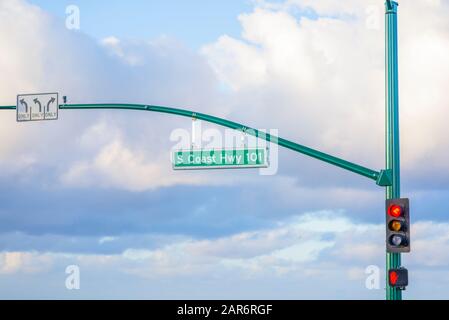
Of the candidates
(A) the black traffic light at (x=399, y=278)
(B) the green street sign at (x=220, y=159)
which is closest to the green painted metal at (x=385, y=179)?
(A) the black traffic light at (x=399, y=278)

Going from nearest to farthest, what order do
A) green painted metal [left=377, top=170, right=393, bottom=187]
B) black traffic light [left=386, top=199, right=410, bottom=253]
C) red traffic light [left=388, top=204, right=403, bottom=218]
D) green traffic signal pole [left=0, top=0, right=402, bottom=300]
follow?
black traffic light [left=386, top=199, right=410, bottom=253] < red traffic light [left=388, top=204, right=403, bottom=218] < green traffic signal pole [left=0, top=0, right=402, bottom=300] < green painted metal [left=377, top=170, right=393, bottom=187]

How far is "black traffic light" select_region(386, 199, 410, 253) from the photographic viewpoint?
21.2 m

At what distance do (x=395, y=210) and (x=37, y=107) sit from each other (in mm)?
11536

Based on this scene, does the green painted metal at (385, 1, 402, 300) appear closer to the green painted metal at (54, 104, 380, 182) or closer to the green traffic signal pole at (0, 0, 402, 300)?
the green traffic signal pole at (0, 0, 402, 300)

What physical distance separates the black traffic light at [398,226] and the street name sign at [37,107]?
1072 cm

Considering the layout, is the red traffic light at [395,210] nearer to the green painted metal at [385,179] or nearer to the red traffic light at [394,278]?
the green painted metal at [385,179]

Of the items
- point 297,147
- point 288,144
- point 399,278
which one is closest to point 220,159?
point 288,144

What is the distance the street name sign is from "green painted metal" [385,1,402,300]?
33.0 ft

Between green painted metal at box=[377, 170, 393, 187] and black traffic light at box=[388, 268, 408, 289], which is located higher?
green painted metal at box=[377, 170, 393, 187]

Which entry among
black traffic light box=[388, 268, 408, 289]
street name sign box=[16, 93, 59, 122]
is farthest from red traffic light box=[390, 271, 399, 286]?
street name sign box=[16, 93, 59, 122]

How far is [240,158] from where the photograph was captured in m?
22.4
